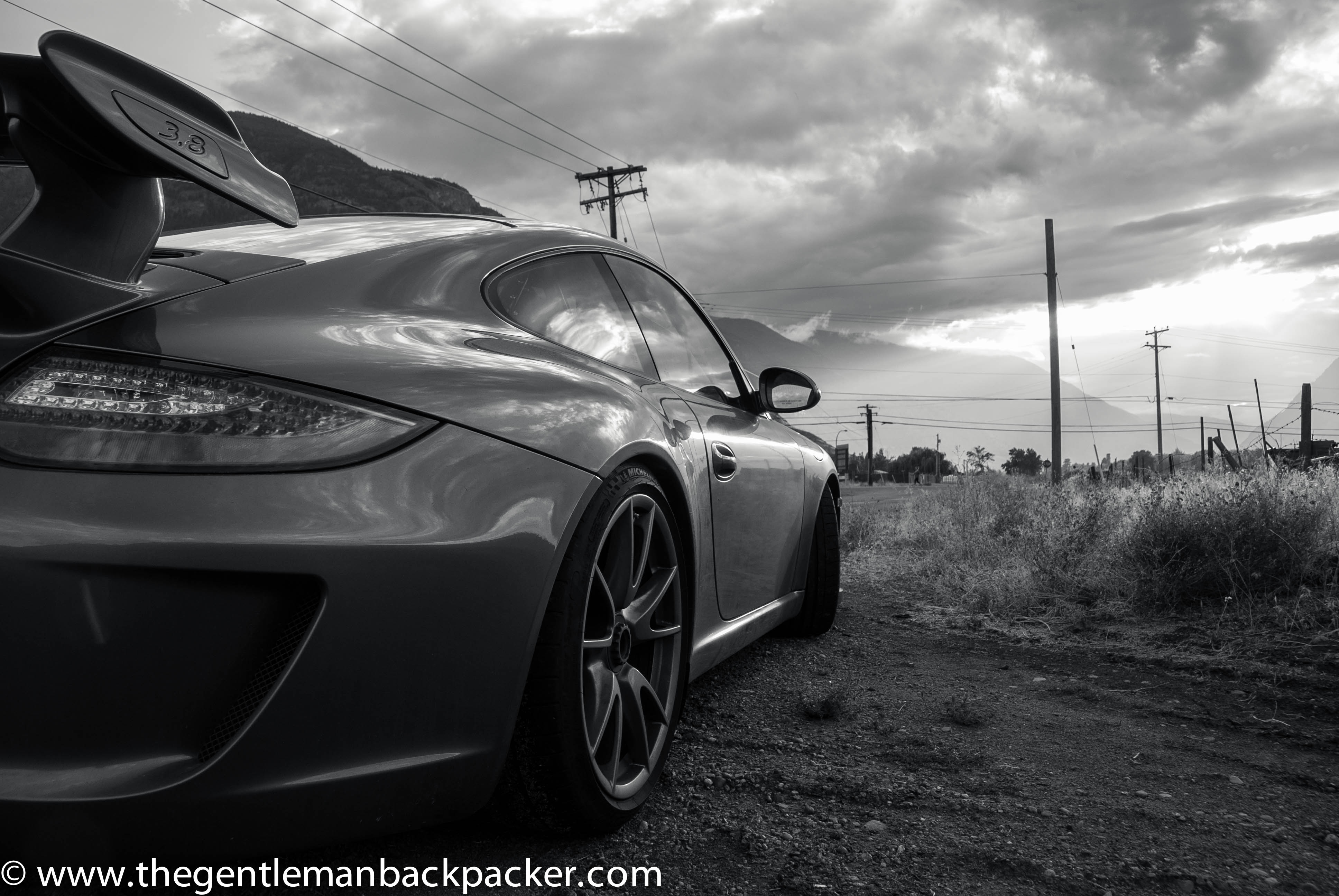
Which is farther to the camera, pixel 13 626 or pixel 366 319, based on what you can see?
pixel 366 319

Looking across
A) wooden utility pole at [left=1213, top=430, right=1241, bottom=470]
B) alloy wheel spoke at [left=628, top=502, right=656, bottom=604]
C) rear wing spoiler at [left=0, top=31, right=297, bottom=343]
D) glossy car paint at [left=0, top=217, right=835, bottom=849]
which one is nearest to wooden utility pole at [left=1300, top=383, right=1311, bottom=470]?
wooden utility pole at [left=1213, top=430, right=1241, bottom=470]

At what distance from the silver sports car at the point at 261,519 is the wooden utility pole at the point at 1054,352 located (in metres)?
27.8

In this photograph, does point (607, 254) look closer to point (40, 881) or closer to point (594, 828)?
point (594, 828)

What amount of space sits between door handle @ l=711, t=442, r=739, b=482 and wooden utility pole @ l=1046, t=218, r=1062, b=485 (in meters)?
26.6

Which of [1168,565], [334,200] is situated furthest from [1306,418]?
[334,200]

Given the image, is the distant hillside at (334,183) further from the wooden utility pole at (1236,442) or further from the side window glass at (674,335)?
the side window glass at (674,335)

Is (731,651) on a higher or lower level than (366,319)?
lower

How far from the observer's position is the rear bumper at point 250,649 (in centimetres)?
115

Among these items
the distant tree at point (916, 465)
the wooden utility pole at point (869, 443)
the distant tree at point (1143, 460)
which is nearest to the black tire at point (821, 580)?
the distant tree at point (1143, 460)

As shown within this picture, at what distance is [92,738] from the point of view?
1.17 m

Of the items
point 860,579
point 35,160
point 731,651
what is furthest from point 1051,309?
point 35,160

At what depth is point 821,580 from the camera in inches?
163

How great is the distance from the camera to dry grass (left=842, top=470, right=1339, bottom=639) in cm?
486

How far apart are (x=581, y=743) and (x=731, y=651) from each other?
4.13 ft
